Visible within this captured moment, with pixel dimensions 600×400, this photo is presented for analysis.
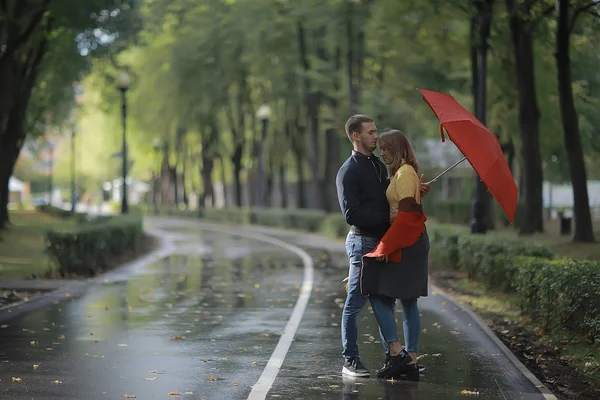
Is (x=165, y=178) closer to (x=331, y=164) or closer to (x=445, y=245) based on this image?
(x=331, y=164)

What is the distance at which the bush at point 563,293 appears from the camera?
983 cm

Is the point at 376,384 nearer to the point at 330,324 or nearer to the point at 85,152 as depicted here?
the point at 330,324

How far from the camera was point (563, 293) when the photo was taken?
10.5m

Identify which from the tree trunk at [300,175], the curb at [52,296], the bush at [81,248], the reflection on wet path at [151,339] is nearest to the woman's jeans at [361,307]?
the reflection on wet path at [151,339]

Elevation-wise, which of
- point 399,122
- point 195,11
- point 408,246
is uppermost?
point 195,11

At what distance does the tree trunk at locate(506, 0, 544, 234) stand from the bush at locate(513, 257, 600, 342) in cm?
1362

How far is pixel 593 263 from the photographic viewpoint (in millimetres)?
10875

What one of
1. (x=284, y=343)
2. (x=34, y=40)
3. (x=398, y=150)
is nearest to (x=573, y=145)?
(x=284, y=343)

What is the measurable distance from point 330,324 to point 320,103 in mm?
31591

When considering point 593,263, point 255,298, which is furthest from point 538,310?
point 255,298

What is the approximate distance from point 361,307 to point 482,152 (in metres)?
1.61

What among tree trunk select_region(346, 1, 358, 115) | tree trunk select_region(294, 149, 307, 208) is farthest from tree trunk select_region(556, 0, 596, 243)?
tree trunk select_region(294, 149, 307, 208)

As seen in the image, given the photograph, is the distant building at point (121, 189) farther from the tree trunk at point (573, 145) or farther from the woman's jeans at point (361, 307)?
the woman's jeans at point (361, 307)

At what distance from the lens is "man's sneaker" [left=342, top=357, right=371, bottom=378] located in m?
8.80
